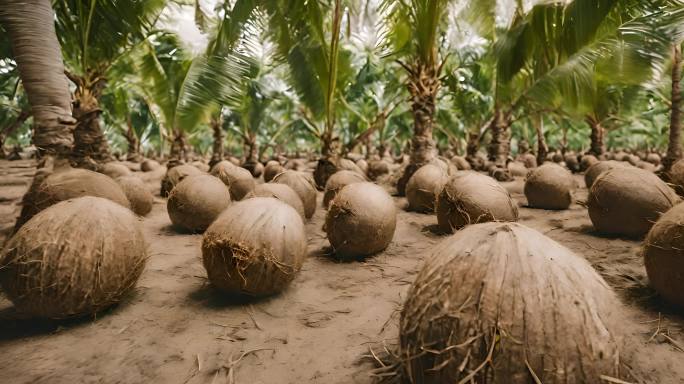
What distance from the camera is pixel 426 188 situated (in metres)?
6.77

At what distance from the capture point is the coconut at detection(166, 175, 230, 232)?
5.47m

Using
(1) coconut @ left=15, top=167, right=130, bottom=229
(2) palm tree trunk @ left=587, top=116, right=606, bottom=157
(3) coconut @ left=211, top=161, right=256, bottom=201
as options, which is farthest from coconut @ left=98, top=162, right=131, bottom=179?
(2) palm tree trunk @ left=587, top=116, right=606, bottom=157

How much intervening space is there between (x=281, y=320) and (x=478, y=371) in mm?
1834

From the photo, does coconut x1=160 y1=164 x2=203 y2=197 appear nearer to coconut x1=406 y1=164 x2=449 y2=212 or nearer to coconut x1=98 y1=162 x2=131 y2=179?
coconut x1=98 y1=162 x2=131 y2=179

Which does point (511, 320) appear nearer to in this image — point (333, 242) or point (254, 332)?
point (254, 332)

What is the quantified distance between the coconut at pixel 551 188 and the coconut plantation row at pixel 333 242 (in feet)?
0.13

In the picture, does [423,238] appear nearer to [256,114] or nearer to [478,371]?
[478,371]

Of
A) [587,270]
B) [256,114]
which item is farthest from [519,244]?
[256,114]

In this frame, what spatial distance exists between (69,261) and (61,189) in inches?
77.2

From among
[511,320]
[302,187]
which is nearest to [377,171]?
[302,187]

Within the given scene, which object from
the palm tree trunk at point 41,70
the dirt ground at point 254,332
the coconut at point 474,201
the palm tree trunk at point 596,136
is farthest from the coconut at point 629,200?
the palm tree trunk at point 596,136

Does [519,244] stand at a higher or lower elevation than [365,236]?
higher

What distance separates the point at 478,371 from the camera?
1.55m

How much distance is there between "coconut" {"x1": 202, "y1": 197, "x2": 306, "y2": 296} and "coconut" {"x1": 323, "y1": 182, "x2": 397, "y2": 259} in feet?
3.13
